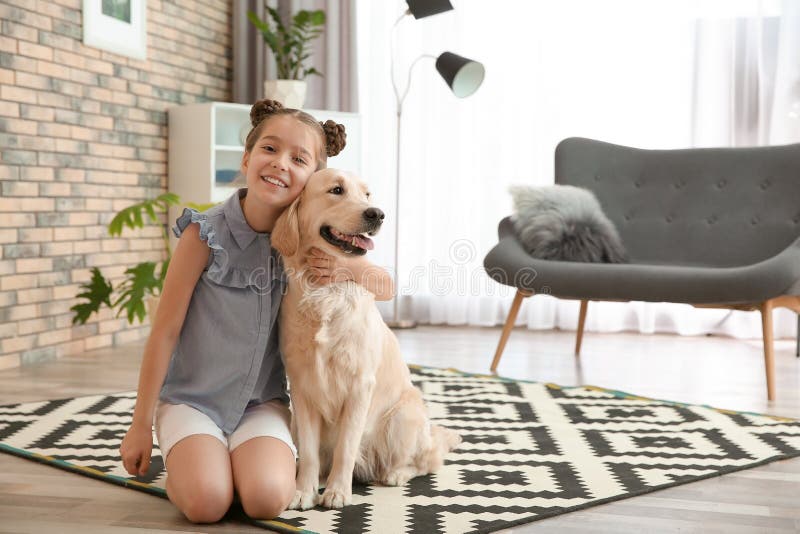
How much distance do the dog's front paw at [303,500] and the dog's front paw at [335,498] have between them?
3 cm

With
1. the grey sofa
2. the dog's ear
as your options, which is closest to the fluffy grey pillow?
the grey sofa

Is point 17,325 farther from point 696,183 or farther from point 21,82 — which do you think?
point 696,183

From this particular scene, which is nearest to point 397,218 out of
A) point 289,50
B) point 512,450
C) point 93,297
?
point 289,50

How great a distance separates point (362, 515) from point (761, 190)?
288cm

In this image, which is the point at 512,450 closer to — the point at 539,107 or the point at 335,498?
the point at 335,498

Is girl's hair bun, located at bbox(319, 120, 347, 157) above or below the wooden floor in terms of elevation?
above

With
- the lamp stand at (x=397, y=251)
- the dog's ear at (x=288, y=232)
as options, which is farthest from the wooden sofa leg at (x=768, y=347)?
the lamp stand at (x=397, y=251)

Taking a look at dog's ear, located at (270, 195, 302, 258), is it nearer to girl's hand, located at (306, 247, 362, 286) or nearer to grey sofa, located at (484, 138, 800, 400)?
girl's hand, located at (306, 247, 362, 286)

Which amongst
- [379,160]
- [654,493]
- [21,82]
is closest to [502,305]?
[379,160]

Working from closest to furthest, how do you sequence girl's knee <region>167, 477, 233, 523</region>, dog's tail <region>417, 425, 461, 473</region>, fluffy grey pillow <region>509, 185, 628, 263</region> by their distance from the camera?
1. girl's knee <region>167, 477, 233, 523</region>
2. dog's tail <region>417, 425, 461, 473</region>
3. fluffy grey pillow <region>509, 185, 628, 263</region>

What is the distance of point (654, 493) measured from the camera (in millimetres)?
2059

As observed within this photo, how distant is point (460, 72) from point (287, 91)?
1.05 metres

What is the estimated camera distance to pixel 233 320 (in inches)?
76.7

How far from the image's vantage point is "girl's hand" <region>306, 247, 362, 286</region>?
6.15 ft
